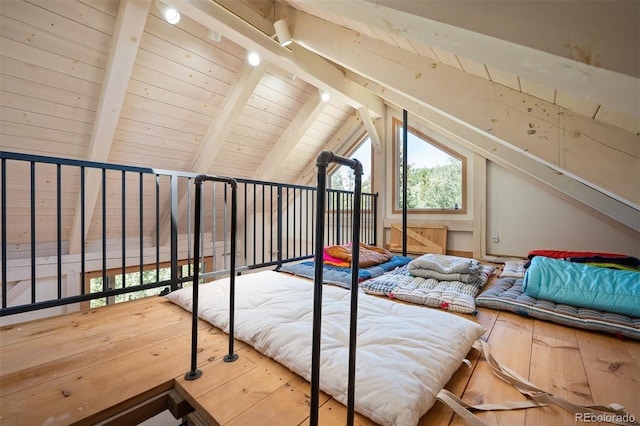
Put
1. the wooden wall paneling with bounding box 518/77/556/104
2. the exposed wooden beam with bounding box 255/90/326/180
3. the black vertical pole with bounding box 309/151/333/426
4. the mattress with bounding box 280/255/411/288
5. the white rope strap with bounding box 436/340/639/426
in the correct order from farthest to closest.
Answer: the exposed wooden beam with bounding box 255/90/326/180 < the mattress with bounding box 280/255/411/288 < the wooden wall paneling with bounding box 518/77/556/104 < the white rope strap with bounding box 436/340/639/426 < the black vertical pole with bounding box 309/151/333/426

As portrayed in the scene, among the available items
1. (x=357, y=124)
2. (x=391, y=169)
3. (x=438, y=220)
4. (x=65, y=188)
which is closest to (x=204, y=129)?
(x=65, y=188)

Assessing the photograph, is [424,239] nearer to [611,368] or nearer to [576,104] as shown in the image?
[611,368]

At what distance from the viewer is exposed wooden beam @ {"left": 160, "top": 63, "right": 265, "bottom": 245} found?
2.79 meters

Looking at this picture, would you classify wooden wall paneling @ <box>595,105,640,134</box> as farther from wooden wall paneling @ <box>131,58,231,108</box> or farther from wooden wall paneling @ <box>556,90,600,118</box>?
wooden wall paneling @ <box>131,58,231,108</box>

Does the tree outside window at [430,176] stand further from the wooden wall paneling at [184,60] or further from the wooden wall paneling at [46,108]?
the wooden wall paneling at [46,108]

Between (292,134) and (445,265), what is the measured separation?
2635 millimetres

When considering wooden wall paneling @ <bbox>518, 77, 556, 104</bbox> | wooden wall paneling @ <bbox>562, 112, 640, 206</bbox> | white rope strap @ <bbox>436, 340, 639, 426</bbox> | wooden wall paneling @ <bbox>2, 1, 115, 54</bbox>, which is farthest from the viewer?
wooden wall paneling @ <bbox>2, 1, 115, 54</bbox>

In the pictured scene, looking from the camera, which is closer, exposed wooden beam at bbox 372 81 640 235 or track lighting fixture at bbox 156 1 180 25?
track lighting fixture at bbox 156 1 180 25

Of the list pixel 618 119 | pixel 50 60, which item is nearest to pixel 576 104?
pixel 618 119

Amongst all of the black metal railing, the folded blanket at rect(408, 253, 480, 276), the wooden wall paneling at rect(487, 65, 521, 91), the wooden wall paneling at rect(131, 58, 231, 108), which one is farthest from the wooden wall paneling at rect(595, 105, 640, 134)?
the wooden wall paneling at rect(131, 58, 231, 108)

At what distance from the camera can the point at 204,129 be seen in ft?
10.4

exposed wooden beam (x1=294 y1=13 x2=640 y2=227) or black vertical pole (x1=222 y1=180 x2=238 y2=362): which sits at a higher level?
exposed wooden beam (x1=294 y1=13 x2=640 y2=227)

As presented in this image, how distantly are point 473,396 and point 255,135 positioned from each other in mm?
3517

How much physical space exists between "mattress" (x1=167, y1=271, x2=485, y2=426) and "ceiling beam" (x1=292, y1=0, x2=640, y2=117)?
0.84 meters
